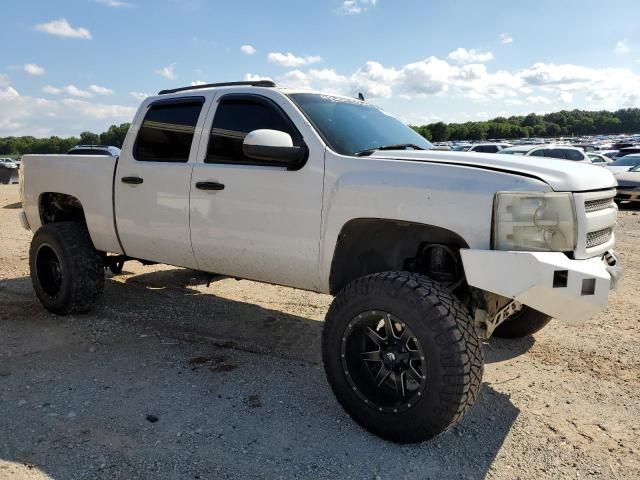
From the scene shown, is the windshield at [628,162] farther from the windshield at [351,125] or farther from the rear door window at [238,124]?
the rear door window at [238,124]

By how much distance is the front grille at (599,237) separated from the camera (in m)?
2.99

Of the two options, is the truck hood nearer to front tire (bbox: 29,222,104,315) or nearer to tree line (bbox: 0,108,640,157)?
front tire (bbox: 29,222,104,315)

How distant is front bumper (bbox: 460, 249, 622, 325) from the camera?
2633 mm

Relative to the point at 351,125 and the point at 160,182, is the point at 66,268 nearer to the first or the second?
the point at 160,182

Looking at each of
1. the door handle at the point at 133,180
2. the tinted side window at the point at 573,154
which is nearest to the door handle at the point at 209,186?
the door handle at the point at 133,180

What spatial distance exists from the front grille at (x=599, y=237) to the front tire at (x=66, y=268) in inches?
163

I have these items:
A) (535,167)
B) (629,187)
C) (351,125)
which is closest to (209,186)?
(351,125)

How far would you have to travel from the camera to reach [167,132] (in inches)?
174

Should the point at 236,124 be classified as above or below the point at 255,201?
above

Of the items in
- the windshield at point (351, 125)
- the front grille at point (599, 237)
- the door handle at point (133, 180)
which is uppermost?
the windshield at point (351, 125)

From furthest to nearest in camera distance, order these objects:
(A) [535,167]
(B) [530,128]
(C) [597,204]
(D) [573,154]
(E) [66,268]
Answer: (B) [530,128], (D) [573,154], (E) [66,268], (C) [597,204], (A) [535,167]

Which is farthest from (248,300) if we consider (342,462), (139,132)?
(342,462)

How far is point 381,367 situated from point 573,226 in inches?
50.4

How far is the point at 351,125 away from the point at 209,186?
43.7 inches
